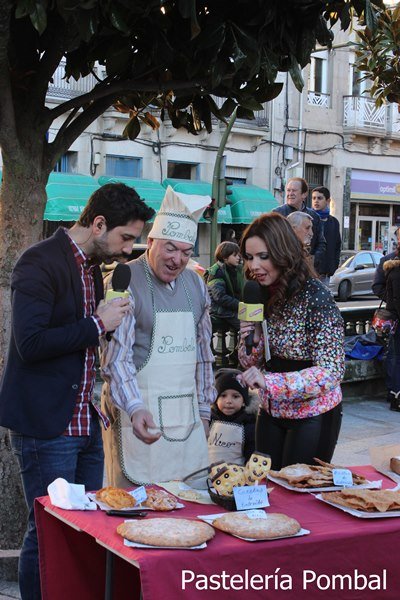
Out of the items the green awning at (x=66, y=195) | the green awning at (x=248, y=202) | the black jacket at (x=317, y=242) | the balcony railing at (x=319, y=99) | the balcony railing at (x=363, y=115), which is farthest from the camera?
the balcony railing at (x=363, y=115)

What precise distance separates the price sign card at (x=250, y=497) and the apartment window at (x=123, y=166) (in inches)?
974

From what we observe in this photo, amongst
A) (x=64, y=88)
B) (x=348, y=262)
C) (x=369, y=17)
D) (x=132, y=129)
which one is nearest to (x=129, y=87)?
(x=132, y=129)

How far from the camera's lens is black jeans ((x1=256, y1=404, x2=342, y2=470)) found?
418 centimetres

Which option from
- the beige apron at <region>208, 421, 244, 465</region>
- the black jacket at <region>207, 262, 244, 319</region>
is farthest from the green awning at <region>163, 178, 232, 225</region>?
the beige apron at <region>208, 421, 244, 465</region>

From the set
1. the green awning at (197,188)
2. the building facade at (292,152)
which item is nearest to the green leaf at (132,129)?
the building facade at (292,152)

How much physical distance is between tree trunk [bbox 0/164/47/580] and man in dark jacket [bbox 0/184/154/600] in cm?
102

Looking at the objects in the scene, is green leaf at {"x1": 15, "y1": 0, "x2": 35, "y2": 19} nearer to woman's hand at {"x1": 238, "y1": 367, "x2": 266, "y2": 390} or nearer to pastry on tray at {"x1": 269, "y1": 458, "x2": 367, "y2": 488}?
woman's hand at {"x1": 238, "y1": 367, "x2": 266, "y2": 390}

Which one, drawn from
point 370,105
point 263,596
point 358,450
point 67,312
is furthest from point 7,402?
point 370,105

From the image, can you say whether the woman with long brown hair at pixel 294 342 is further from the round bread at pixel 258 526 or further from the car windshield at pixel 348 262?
the car windshield at pixel 348 262

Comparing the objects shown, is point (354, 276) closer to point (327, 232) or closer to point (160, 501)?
point (327, 232)

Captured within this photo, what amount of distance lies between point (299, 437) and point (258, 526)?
3.71 feet

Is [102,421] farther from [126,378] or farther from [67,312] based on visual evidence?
[67,312]

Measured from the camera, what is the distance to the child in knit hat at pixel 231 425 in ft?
19.9

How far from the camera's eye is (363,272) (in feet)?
90.4
